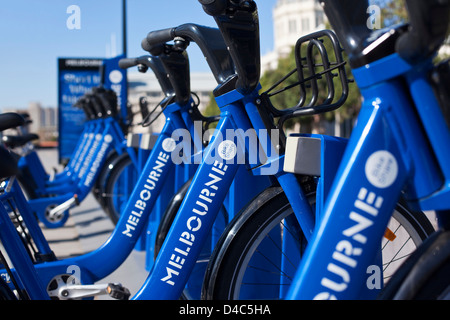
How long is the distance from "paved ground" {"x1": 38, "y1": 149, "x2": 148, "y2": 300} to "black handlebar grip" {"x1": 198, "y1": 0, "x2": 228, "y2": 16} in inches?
80.0

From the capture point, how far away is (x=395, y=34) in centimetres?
122

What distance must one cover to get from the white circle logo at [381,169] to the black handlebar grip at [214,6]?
91 cm

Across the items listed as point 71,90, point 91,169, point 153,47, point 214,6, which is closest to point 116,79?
point 91,169

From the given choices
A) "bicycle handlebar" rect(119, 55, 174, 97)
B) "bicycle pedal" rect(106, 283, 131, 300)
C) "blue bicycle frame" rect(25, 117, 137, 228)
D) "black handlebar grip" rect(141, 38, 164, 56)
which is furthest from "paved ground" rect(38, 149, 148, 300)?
"black handlebar grip" rect(141, 38, 164, 56)

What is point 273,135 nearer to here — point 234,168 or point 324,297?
point 234,168

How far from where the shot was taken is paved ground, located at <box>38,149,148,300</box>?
3792mm

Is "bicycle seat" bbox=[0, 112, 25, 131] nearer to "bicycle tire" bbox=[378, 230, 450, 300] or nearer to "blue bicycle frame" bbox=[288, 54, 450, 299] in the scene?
"blue bicycle frame" bbox=[288, 54, 450, 299]

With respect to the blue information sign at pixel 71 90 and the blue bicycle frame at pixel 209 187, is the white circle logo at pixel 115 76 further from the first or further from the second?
the blue bicycle frame at pixel 209 187

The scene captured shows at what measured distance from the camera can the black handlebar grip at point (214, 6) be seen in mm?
1889

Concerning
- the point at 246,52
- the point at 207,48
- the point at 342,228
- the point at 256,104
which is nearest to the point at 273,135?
the point at 256,104

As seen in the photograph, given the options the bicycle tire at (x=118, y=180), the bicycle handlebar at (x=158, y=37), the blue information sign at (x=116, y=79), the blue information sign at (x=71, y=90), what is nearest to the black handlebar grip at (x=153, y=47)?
the bicycle handlebar at (x=158, y=37)

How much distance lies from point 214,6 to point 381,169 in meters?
0.94

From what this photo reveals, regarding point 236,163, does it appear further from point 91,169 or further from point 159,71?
point 91,169
